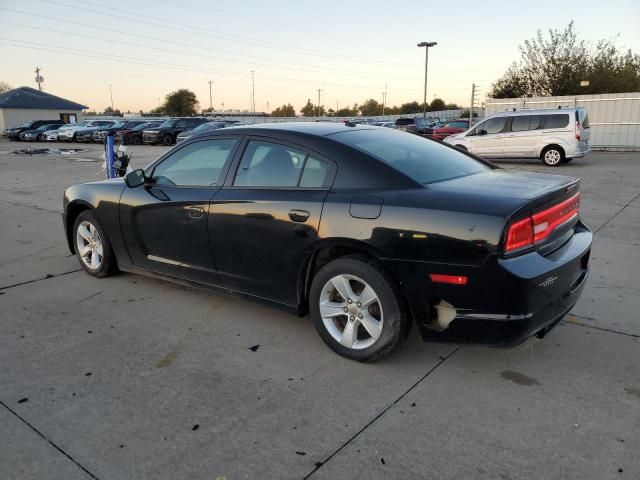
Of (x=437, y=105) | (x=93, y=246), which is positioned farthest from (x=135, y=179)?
(x=437, y=105)

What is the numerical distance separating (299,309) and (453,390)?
1.16 meters

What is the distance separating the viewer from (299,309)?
355 centimetres

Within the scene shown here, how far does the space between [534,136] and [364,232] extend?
47.5ft

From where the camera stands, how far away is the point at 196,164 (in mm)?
4180

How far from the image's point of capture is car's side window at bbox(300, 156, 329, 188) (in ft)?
11.1

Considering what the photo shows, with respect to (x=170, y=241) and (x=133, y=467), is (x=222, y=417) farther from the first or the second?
(x=170, y=241)

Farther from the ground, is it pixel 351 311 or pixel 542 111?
pixel 542 111

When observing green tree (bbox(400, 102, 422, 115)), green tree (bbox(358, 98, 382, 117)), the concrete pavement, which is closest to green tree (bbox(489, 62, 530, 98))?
the concrete pavement

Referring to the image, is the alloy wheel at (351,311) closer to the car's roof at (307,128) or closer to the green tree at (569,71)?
the car's roof at (307,128)

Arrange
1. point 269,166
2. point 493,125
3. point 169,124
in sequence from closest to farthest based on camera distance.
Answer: point 269,166
point 493,125
point 169,124

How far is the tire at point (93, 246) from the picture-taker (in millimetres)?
4824

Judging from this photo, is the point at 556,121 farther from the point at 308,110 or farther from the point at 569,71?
the point at 308,110

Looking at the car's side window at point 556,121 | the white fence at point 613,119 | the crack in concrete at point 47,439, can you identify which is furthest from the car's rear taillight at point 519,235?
the white fence at point 613,119

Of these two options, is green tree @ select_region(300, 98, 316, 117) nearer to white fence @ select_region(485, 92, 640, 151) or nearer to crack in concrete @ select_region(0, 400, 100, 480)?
white fence @ select_region(485, 92, 640, 151)
